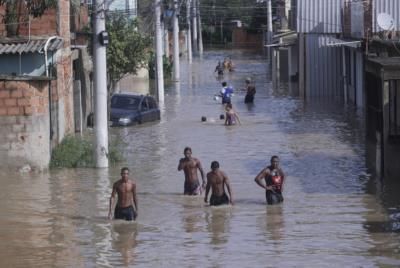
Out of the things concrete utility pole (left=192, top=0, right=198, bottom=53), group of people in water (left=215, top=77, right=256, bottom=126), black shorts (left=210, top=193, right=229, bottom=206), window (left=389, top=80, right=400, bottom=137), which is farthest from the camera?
concrete utility pole (left=192, top=0, right=198, bottom=53)

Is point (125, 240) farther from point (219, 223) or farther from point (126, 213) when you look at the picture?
point (219, 223)

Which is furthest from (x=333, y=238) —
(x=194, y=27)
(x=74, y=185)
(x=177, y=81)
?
(x=194, y=27)

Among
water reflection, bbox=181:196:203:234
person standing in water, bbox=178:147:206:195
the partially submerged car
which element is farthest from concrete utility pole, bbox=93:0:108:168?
the partially submerged car

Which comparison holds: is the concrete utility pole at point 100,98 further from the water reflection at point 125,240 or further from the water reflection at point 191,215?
the water reflection at point 125,240

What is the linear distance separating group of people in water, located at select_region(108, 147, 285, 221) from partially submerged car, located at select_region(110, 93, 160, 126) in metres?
14.8

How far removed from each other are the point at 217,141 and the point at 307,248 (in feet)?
54.7

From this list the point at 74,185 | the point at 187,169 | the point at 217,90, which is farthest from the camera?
the point at 217,90

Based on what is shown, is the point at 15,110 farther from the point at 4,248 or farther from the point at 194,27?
the point at 194,27

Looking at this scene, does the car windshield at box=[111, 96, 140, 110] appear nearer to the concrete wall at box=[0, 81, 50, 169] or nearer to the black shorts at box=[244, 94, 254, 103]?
the black shorts at box=[244, 94, 254, 103]

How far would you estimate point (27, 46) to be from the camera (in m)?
26.8

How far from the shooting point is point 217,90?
190 feet

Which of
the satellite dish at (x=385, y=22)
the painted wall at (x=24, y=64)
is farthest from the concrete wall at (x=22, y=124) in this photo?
the satellite dish at (x=385, y=22)

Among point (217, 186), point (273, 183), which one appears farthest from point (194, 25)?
point (217, 186)

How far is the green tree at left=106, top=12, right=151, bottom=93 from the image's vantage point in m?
39.8
